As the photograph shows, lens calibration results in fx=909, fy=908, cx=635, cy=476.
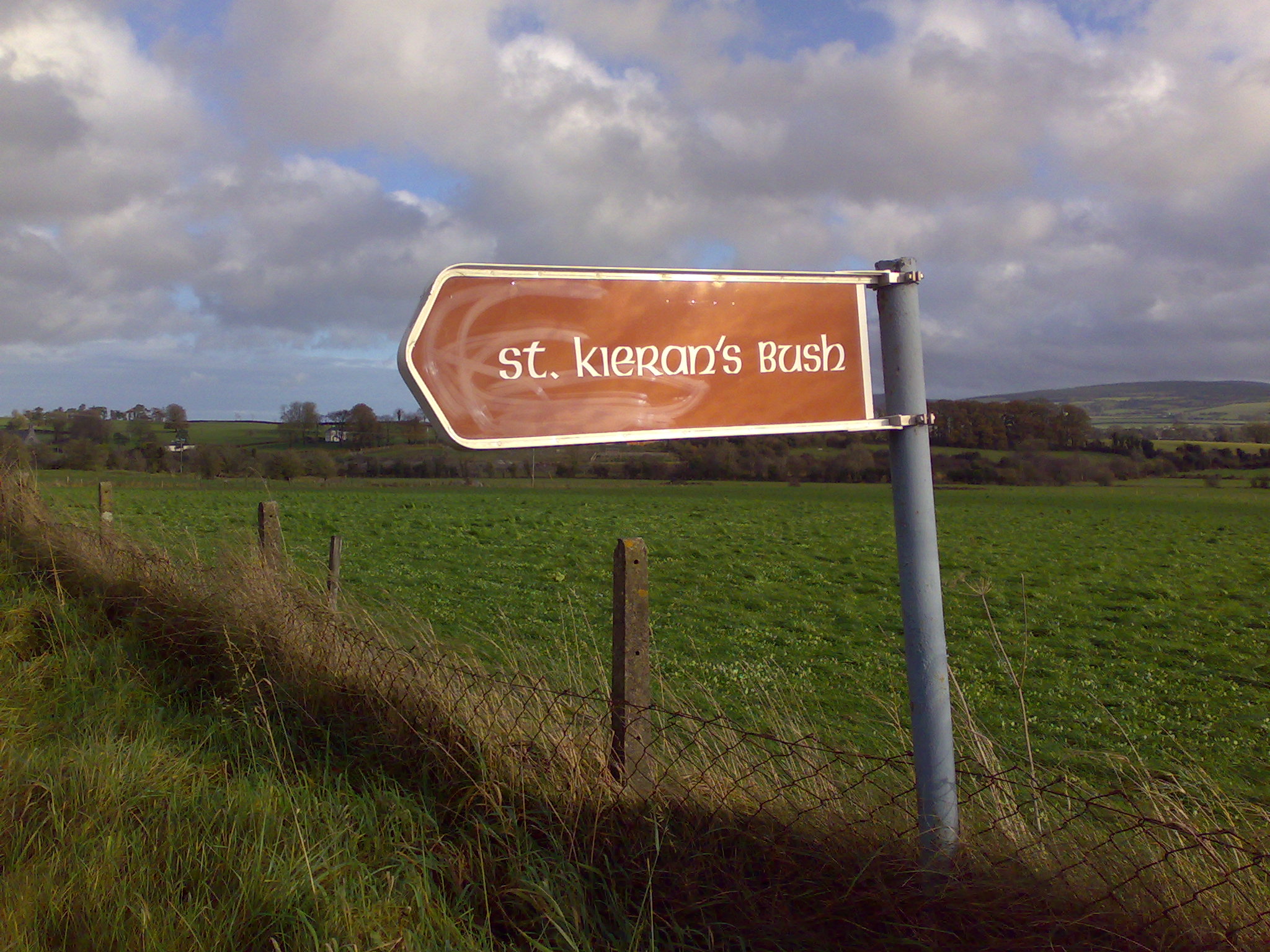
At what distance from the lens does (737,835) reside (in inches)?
109

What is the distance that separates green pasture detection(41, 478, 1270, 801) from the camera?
821 cm

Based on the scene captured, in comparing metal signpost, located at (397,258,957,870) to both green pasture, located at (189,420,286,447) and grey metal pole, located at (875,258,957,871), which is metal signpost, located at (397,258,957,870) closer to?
grey metal pole, located at (875,258,957,871)

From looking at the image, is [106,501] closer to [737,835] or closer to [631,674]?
[631,674]

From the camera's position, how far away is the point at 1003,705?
959 cm

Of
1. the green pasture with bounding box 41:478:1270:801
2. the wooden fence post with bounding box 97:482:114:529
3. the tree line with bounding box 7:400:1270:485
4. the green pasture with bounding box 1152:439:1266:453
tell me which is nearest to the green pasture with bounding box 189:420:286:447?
the tree line with bounding box 7:400:1270:485

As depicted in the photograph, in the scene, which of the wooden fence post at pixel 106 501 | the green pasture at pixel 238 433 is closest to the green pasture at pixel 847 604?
the wooden fence post at pixel 106 501

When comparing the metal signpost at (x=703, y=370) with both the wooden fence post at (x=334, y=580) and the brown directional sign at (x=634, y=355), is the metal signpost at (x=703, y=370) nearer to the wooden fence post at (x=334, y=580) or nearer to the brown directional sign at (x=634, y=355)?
the brown directional sign at (x=634, y=355)

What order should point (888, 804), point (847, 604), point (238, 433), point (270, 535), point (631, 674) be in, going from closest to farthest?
point (888, 804), point (631, 674), point (270, 535), point (847, 604), point (238, 433)

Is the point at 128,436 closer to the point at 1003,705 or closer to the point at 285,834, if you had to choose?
the point at 1003,705

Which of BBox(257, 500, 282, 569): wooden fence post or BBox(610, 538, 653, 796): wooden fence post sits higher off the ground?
BBox(257, 500, 282, 569): wooden fence post

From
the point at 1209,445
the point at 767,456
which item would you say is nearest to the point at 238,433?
the point at 767,456

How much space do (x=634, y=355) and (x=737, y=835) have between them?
1509mm

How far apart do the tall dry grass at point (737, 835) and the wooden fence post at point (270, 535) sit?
1.76m

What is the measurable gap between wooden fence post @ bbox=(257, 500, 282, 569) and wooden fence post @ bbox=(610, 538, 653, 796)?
3423mm
